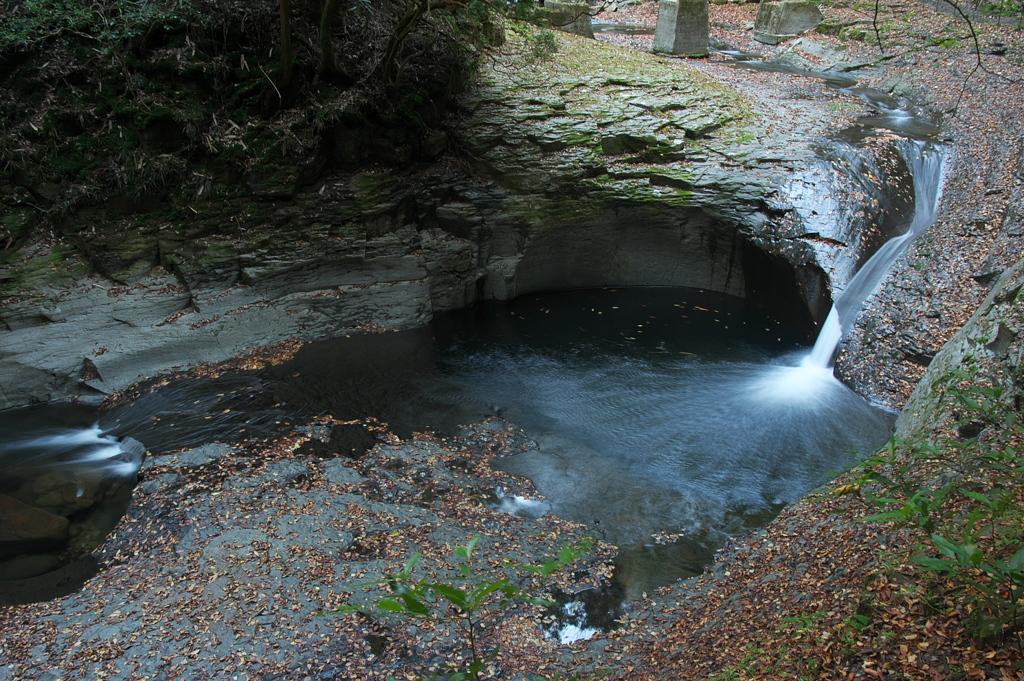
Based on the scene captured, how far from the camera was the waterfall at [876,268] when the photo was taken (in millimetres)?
9078

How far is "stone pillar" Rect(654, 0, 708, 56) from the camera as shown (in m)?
15.8

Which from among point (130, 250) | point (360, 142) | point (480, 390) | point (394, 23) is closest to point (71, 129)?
point (130, 250)

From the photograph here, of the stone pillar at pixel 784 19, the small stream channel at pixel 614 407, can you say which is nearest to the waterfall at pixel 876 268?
the small stream channel at pixel 614 407

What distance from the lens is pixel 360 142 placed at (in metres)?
10.4

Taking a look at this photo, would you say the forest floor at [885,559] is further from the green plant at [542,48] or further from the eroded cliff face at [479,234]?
the green plant at [542,48]

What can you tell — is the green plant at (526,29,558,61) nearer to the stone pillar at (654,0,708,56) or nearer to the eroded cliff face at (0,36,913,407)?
the eroded cliff face at (0,36,913,407)

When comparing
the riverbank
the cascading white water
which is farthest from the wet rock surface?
the cascading white water

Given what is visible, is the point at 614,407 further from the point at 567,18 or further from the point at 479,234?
the point at 567,18

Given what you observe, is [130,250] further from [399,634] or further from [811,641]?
[811,641]

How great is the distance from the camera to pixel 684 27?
629 inches

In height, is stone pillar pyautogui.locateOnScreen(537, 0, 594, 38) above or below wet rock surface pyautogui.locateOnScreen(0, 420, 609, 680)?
above

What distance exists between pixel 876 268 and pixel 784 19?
11.9 metres

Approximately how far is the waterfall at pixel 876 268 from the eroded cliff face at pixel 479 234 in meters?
0.29

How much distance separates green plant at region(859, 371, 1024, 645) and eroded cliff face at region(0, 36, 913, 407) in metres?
5.35
